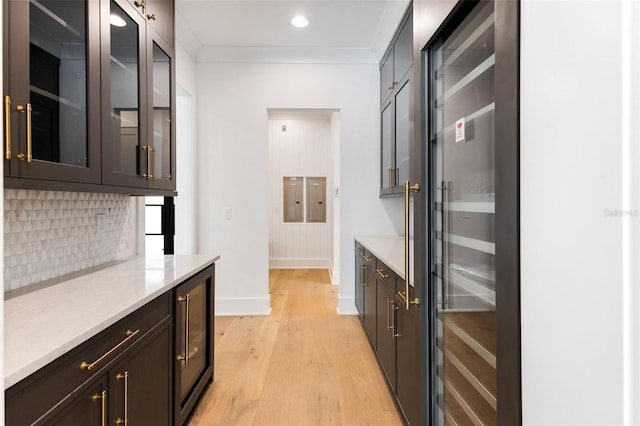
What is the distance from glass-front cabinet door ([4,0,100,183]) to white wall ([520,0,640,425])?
141 cm

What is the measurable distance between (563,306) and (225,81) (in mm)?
3841

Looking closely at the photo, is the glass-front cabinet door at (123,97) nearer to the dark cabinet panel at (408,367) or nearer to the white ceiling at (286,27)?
the white ceiling at (286,27)

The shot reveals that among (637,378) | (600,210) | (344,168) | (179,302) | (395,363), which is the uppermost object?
(344,168)

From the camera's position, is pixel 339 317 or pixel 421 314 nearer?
pixel 421 314

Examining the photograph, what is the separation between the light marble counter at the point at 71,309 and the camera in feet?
2.85

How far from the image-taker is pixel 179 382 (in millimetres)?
1771

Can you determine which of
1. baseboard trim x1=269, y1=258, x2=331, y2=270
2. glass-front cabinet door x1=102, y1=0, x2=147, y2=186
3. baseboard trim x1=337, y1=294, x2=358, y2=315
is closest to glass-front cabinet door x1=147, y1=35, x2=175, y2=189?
glass-front cabinet door x1=102, y1=0, x2=147, y2=186

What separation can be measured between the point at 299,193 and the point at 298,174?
0.36 meters

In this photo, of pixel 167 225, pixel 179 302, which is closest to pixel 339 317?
pixel 167 225

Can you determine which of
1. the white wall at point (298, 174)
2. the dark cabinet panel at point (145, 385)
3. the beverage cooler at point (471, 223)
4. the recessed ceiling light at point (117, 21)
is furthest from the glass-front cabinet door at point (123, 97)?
the white wall at point (298, 174)

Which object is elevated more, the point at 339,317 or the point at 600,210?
the point at 600,210

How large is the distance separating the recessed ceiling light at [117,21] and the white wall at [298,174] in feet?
15.7

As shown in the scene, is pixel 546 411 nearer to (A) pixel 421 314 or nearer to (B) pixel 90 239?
(A) pixel 421 314

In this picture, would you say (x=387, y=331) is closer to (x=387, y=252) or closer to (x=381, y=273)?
(x=381, y=273)
